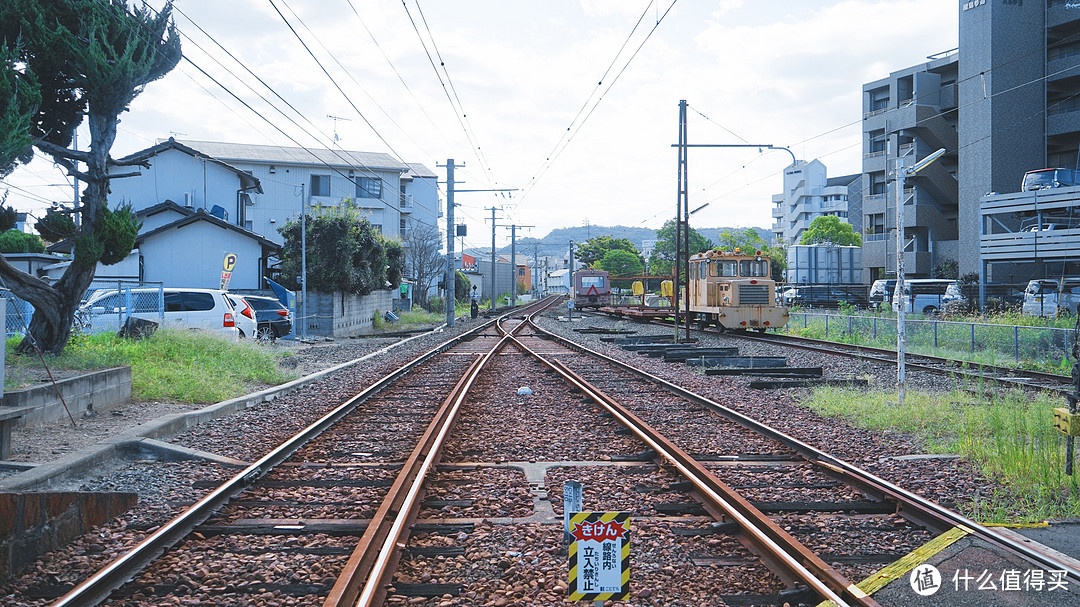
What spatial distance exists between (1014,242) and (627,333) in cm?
1517

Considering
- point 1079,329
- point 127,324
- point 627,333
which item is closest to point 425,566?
point 1079,329

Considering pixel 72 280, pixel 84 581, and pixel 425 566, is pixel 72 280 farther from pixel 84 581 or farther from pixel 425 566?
pixel 425 566

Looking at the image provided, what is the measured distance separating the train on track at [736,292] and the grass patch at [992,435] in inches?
491

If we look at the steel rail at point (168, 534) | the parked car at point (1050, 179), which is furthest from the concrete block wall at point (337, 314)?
the parked car at point (1050, 179)

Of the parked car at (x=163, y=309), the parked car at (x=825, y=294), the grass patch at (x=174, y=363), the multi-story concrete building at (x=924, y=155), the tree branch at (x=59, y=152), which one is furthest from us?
the parked car at (x=825, y=294)

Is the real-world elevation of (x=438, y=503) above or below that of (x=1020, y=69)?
below

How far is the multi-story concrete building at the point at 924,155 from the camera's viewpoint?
1582 inches

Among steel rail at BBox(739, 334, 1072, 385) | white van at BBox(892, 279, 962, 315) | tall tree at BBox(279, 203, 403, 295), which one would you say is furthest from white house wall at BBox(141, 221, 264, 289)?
white van at BBox(892, 279, 962, 315)

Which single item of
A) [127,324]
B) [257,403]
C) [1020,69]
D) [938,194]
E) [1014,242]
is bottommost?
[257,403]

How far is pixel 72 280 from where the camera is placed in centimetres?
1063

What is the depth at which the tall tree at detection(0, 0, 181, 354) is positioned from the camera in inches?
400

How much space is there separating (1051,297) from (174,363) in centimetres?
2560

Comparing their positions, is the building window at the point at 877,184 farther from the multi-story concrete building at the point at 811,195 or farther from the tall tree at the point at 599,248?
the tall tree at the point at 599,248

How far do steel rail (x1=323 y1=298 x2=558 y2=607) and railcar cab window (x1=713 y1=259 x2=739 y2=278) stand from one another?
18.3 meters
